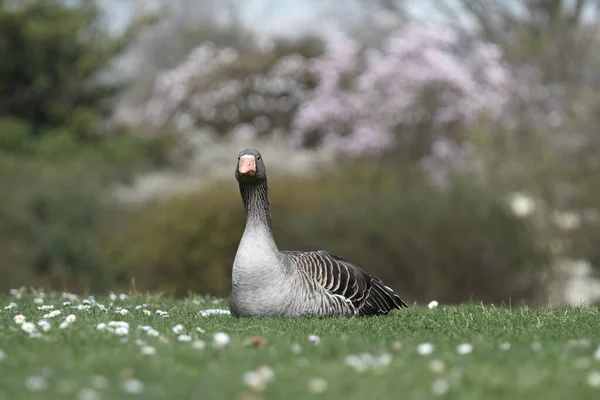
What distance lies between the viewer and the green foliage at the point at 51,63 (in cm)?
2925

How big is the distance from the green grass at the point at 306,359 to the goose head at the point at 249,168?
4.35ft

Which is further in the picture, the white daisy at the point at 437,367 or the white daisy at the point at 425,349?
the white daisy at the point at 425,349

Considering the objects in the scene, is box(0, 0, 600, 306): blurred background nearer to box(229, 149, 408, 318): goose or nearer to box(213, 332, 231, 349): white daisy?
box(229, 149, 408, 318): goose

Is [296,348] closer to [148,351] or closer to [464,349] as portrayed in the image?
[148,351]

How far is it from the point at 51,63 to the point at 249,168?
23.3 metres

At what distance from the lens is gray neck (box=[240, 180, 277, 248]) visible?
8383 millimetres

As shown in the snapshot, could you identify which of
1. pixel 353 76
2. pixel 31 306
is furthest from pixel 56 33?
pixel 31 306

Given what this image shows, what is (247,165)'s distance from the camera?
8305mm

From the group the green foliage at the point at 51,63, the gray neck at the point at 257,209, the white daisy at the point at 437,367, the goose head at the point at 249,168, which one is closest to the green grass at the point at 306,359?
the white daisy at the point at 437,367

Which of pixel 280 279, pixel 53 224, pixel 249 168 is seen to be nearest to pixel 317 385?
pixel 280 279

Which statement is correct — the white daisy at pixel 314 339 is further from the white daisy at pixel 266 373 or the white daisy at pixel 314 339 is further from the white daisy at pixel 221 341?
the white daisy at pixel 266 373

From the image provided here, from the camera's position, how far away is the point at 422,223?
1866 centimetres

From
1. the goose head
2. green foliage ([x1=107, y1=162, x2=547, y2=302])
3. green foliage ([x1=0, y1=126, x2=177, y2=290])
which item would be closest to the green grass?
the goose head

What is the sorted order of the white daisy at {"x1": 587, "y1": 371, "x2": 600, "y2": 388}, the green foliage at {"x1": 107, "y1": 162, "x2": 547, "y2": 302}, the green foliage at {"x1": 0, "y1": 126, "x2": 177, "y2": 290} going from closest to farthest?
the white daisy at {"x1": 587, "y1": 371, "x2": 600, "y2": 388}, the green foliage at {"x1": 107, "y1": 162, "x2": 547, "y2": 302}, the green foliage at {"x1": 0, "y1": 126, "x2": 177, "y2": 290}
